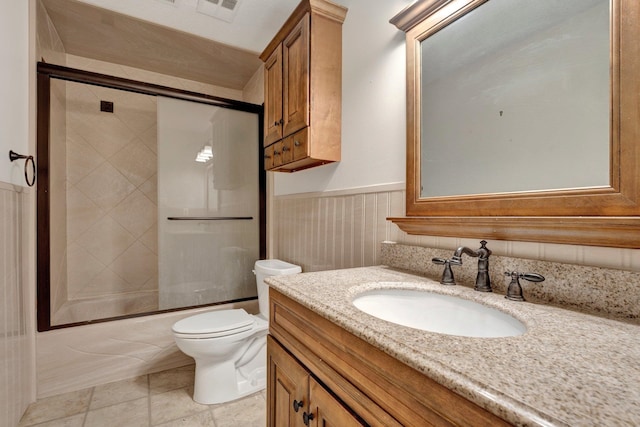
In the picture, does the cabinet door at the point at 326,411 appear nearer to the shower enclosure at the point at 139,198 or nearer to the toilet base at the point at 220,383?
the toilet base at the point at 220,383

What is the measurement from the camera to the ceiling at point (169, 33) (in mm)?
1921

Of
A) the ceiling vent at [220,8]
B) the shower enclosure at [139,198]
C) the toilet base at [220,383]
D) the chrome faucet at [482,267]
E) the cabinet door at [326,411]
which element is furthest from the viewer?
the shower enclosure at [139,198]

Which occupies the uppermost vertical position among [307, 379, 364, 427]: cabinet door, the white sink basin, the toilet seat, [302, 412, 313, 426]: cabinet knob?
the white sink basin

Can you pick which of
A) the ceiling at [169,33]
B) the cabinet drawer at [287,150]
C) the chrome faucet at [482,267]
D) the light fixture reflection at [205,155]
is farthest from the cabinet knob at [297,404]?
the ceiling at [169,33]

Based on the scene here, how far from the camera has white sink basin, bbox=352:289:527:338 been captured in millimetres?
776

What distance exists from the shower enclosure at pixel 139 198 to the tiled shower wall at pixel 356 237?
41cm

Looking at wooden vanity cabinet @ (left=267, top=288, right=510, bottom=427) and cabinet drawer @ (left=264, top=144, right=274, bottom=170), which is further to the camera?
cabinet drawer @ (left=264, top=144, right=274, bottom=170)

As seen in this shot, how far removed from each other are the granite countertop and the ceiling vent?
1.99 m

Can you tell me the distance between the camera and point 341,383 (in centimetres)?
67

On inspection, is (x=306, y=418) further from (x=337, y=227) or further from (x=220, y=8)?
(x=220, y=8)

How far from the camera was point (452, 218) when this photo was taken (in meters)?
0.99

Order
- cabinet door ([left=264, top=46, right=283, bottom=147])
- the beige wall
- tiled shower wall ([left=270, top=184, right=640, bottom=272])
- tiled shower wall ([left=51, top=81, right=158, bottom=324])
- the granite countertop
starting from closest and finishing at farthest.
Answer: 1. the granite countertop
2. tiled shower wall ([left=270, top=184, right=640, bottom=272])
3. the beige wall
4. cabinet door ([left=264, top=46, right=283, bottom=147])
5. tiled shower wall ([left=51, top=81, right=158, bottom=324])

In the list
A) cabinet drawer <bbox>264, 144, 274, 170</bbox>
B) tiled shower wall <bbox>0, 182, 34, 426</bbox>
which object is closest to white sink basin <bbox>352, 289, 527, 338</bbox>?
cabinet drawer <bbox>264, 144, 274, 170</bbox>

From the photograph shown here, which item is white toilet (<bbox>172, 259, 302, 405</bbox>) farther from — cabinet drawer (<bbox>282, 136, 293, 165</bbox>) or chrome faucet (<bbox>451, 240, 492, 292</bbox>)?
chrome faucet (<bbox>451, 240, 492, 292</bbox>)
